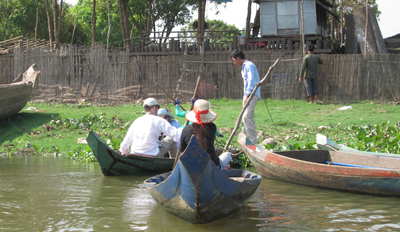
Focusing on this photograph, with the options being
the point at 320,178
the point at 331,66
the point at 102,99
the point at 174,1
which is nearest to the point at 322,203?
the point at 320,178

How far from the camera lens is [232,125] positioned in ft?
46.3

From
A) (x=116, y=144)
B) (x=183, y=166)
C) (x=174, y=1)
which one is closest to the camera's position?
(x=183, y=166)

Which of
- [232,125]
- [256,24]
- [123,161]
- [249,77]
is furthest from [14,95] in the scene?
[256,24]

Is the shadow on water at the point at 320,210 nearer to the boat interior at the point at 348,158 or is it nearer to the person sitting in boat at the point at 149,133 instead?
the boat interior at the point at 348,158

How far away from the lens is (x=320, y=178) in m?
8.80

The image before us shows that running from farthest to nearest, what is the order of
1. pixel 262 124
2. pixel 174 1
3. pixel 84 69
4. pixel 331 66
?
1. pixel 174 1
2. pixel 84 69
3. pixel 331 66
4. pixel 262 124

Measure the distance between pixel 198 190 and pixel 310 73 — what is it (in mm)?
12402

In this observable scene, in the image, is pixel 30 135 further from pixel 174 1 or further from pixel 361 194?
pixel 174 1

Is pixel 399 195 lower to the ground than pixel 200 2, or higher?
lower

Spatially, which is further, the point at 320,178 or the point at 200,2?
the point at 200,2

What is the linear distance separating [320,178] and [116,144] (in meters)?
5.03

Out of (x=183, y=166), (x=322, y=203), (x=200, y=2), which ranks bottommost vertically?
(x=322, y=203)

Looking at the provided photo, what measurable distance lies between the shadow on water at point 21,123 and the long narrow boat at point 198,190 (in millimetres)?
8787

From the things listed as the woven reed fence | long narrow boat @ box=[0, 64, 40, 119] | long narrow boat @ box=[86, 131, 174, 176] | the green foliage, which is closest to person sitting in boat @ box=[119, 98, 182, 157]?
long narrow boat @ box=[86, 131, 174, 176]
